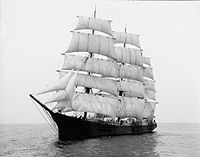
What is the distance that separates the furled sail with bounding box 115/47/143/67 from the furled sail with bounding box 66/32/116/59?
1217 centimetres

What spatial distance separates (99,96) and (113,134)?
7.62 m

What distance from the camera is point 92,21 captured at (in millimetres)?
52625

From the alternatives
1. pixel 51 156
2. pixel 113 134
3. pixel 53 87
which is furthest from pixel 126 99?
pixel 51 156

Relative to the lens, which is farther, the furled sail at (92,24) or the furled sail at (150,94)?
the furled sail at (150,94)

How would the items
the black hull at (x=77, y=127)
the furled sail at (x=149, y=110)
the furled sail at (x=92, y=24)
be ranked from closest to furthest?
the black hull at (x=77, y=127) → the furled sail at (x=92, y=24) → the furled sail at (x=149, y=110)

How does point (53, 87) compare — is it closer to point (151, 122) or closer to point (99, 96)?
point (99, 96)

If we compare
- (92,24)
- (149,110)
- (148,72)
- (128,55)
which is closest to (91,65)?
(92,24)

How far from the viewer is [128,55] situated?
6588 cm

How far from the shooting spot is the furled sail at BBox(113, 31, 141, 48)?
68312 millimetres

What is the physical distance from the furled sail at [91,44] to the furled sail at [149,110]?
24043 mm

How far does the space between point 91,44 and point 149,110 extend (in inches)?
1189

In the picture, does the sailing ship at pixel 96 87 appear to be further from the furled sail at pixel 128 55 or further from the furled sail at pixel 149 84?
the furled sail at pixel 149 84

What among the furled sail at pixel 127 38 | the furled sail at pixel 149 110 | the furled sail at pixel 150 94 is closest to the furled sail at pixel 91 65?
the furled sail at pixel 127 38

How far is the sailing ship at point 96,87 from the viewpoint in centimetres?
4219
